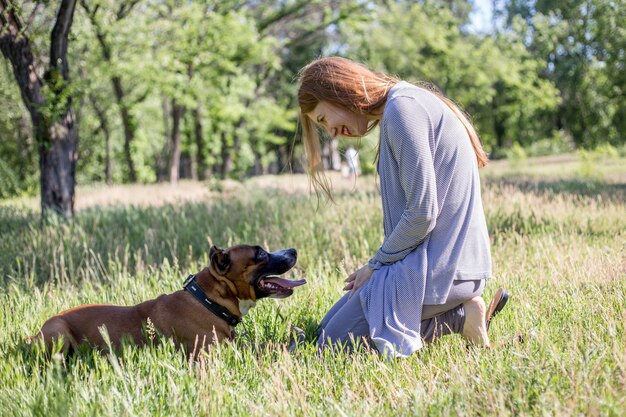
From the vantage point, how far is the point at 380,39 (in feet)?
123

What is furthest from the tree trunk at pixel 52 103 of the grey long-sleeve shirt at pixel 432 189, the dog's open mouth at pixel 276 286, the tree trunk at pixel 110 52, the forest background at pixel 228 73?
the grey long-sleeve shirt at pixel 432 189

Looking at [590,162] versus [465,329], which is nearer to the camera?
[465,329]

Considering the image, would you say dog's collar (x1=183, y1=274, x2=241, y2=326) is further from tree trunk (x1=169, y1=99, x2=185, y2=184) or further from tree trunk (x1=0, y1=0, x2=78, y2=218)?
tree trunk (x1=169, y1=99, x2=185, y2=184)

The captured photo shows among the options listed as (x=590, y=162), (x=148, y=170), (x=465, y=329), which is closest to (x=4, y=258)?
(x=465, y=329)

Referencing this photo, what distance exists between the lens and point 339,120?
166 inches

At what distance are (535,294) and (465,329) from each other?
3.89 ft

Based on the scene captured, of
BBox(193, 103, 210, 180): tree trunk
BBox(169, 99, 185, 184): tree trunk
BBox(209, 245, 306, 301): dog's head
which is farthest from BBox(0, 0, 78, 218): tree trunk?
BBox(193, 103, 210, 180): tree trunk

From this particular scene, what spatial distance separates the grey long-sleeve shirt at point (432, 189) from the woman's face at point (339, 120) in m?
0.28

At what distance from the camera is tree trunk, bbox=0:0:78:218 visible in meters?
9.61

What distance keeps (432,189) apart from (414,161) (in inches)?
7.7

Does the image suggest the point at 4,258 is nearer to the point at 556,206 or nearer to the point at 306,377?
the point at 306,377

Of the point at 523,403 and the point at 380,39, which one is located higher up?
the point at 380,39

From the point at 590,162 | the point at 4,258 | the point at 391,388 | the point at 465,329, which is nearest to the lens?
the point at 391,388

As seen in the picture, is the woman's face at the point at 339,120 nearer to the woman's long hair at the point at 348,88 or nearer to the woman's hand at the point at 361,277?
the woman's long hair at the point at 348,88
